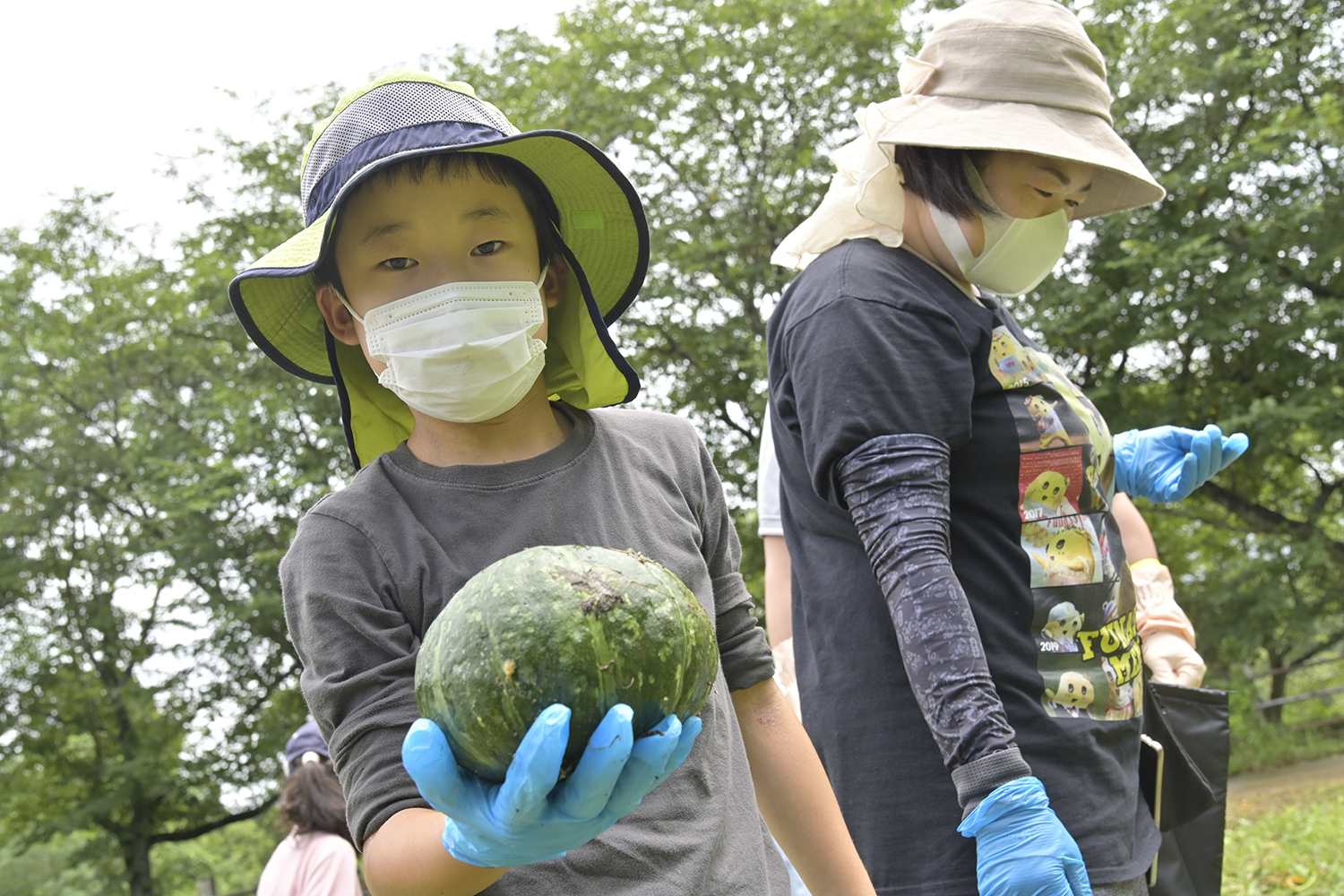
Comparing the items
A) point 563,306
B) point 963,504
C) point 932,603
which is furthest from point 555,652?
point 963,504

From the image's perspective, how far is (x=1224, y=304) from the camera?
12.4m

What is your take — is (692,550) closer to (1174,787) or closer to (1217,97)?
(1174,787)

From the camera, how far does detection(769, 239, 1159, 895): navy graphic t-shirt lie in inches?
91.7

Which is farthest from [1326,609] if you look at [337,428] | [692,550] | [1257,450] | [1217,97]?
[692,550]

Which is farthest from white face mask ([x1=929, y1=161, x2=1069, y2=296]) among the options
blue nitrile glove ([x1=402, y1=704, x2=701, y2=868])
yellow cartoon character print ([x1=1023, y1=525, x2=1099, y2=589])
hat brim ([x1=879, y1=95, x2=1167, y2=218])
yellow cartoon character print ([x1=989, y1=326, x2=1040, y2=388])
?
blue nitrile glove ([x1=402, y1=704, x2=701, y2=868])

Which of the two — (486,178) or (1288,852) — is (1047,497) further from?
(1288,852)

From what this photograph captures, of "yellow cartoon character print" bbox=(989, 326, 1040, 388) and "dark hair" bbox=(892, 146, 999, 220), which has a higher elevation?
"dark hair" bbox=(892, 146, 999, 220)

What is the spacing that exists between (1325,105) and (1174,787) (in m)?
10.7

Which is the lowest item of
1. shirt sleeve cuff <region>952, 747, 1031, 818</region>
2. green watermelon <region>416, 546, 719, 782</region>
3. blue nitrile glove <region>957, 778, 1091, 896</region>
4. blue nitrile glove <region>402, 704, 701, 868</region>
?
blue nitrile glove <region>957, 778, 1091, 896</region>

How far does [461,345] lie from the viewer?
1845mm

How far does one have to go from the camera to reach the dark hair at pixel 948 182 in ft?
8.73

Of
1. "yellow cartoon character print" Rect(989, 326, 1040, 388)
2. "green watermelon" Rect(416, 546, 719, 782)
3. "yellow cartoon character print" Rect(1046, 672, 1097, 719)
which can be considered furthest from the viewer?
"yellow cartoon character print" Rect(989, 326, 1040, 388)

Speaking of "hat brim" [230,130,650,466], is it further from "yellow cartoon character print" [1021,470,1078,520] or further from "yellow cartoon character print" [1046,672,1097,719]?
"yellow cartoon character print" [1046,672,1097,719]

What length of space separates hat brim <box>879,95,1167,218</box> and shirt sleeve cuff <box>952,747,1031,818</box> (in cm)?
138
